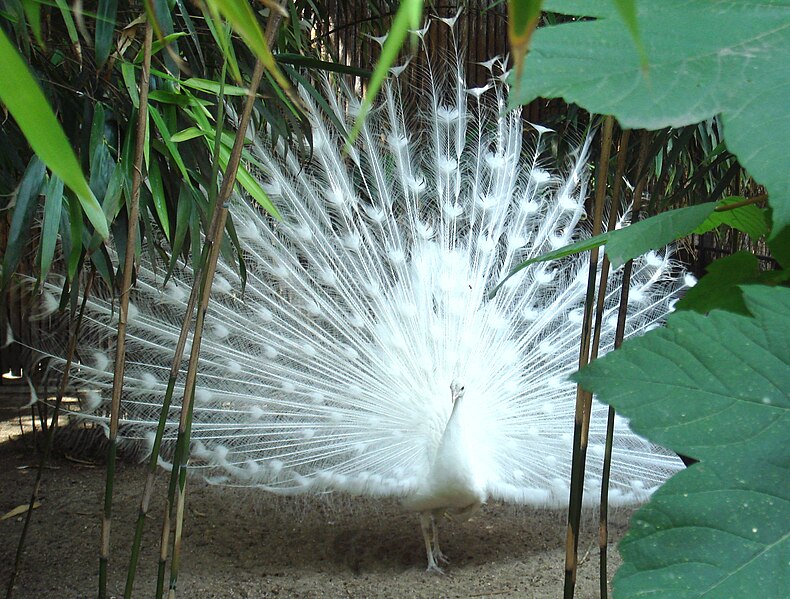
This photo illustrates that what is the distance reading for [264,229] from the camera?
133 inches

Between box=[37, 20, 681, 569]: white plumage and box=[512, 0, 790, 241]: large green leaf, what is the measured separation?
2.87 m

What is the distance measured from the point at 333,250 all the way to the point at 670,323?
122 inches

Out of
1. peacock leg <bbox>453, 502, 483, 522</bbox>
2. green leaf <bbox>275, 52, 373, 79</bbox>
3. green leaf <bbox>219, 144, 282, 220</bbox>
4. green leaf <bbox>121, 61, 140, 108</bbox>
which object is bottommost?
peacock leg <bbox>453, 502, 483, 522</bbox>

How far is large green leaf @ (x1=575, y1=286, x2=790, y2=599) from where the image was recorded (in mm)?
422

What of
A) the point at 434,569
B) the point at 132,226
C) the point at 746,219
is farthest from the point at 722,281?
the point at 434,569

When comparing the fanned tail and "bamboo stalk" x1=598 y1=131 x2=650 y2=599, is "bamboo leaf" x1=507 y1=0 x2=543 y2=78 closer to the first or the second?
"bamboo stalk" x1=598 y1=131 x2=650 y2=599

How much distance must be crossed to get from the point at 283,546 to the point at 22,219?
7.52ft

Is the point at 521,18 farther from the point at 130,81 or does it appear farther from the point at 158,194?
the point at 158,194

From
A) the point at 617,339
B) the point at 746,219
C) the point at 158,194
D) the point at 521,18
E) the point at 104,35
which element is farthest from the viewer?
the point at 158,194

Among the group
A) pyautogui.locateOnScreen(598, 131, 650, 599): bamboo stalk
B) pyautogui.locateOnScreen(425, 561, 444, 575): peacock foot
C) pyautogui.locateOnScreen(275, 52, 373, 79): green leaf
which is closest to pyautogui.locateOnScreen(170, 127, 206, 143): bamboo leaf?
pyautogui.locateOnScreen(275, 52, 373, 79): green leaf

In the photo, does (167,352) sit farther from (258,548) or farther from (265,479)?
(258,548)

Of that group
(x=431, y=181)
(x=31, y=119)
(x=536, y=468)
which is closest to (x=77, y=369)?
(x=431, y=181)

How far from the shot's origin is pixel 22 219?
1.56 m

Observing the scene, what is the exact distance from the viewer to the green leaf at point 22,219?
152cm
